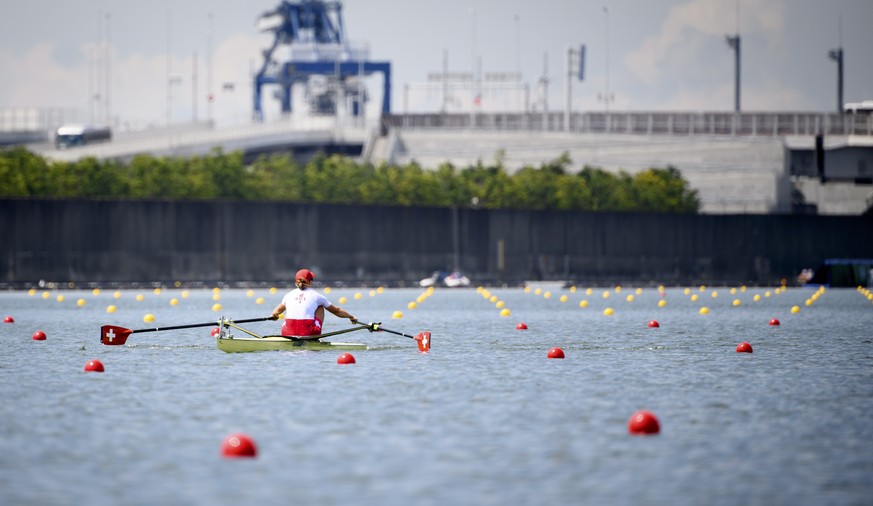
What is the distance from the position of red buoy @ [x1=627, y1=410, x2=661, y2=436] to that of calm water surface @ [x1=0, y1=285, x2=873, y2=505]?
0.24m

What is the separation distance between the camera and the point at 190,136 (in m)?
128

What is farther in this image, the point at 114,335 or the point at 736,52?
the point at 736,52

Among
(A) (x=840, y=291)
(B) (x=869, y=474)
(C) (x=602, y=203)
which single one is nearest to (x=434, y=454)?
(B) (x=869, y=474)

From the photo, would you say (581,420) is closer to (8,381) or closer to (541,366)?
(541,366)

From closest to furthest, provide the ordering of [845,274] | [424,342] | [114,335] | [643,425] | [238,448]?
[238,448] < [643,425] < [424,342] < [114,335] < [845,274]

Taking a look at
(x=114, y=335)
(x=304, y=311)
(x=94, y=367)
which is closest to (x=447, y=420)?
(x=94, y=367)

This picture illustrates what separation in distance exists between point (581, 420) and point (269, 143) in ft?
381

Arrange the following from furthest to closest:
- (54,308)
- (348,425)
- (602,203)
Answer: (602,203), (54,308), (348,425)

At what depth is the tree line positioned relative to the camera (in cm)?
9544

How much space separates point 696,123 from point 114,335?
85.6 m

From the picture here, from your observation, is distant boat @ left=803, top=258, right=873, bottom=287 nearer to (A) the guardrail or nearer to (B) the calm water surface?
(A) the guardrail

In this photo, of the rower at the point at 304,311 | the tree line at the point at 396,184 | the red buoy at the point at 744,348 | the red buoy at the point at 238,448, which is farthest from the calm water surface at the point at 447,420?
the tree line at the point at 396,184

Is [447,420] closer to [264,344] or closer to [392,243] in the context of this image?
[264,344]

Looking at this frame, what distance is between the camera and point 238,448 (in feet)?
55.5
